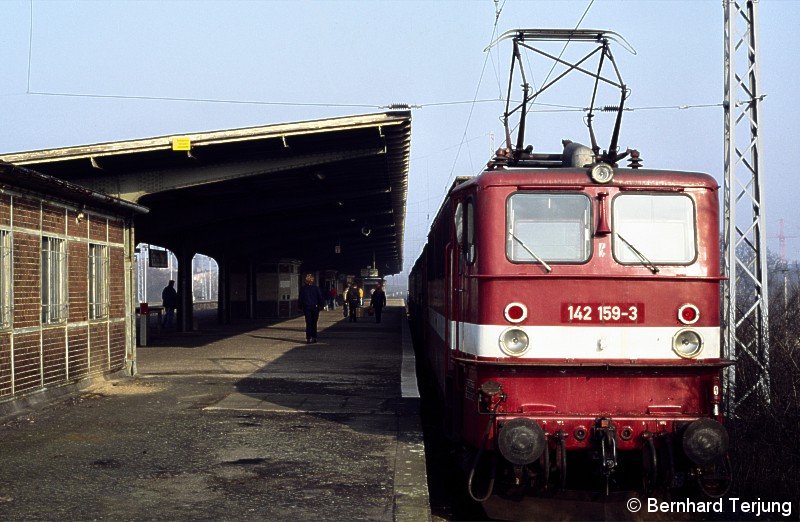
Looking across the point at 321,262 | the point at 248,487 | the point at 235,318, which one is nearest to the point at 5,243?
the point at 248,487

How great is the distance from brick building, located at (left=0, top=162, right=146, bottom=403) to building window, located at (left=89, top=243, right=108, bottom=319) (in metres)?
0.02

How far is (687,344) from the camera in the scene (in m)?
7.76

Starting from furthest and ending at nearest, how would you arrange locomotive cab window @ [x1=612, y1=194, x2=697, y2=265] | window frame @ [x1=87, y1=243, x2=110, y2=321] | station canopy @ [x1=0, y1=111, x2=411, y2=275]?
station canopy @ [x1=0, y1=111, x2=411, y2=275]
window frame @ [x1=87, y1=243, x2=110, y2=321]
locomotive cab window @ [x1=612, y1=194, x2=697, y2=265]

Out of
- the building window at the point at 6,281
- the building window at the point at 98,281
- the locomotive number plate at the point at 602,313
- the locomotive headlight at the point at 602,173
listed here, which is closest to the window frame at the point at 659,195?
the locomotive headlight at the point at 602,173

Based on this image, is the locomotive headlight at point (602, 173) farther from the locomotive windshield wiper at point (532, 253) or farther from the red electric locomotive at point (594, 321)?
the locomotive windshield wiper at point (532, 253)

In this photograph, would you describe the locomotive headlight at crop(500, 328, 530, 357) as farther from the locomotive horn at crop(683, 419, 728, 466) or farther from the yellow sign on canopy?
the yellow sign on canopy

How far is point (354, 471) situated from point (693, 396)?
2.89 metres

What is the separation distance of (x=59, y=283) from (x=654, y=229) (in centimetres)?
845

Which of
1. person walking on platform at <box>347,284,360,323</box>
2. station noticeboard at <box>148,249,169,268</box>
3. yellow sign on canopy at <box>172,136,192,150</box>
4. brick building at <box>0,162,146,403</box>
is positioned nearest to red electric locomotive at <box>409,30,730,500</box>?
brick building at <box>0,162,146,403</box>

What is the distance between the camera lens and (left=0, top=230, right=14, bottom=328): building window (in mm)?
10953

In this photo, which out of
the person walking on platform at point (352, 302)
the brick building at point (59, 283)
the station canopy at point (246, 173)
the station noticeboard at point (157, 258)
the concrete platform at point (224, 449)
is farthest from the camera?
the person walking on platform at point (352, 302)

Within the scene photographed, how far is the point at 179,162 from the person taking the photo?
18.6 metres

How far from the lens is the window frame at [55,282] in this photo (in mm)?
12391

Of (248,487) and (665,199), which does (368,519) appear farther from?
(665,199)
